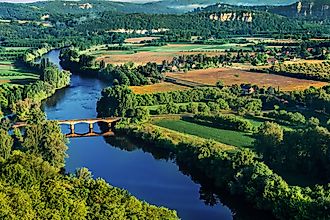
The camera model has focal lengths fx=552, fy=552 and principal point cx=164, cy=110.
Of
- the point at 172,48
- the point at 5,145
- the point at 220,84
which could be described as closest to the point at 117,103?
the point at 5,145

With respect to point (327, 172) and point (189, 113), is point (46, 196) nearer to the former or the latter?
point (327, 172)

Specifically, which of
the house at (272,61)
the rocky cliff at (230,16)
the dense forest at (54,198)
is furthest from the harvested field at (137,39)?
the dense forest at (54,198)

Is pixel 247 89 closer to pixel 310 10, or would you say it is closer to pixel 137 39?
pixel 137 39

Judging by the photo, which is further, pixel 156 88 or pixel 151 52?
pixel 151 52

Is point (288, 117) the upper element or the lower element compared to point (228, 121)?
upper

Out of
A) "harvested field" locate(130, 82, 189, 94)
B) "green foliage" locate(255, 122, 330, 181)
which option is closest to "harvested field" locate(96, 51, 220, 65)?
"harvested field" locate(130, 82, 189, 94)

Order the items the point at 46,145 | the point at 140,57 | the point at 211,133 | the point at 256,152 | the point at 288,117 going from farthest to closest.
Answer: the point at 140,57, the point at 288,117, the point at 211,133, the point at 256,152, the point at 46,145

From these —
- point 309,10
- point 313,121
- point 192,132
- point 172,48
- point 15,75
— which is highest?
point 309,10

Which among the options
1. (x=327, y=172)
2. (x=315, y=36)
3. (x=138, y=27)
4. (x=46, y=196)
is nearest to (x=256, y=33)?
(x=315, y=36)

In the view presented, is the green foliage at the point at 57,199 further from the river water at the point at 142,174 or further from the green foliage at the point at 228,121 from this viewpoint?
the green foliage at the point at 228,121
